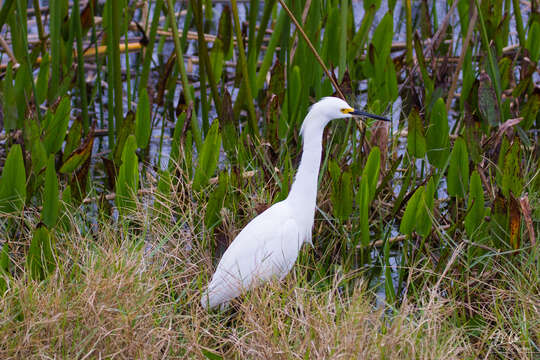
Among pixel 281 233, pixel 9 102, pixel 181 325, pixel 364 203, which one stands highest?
pixel 9 102

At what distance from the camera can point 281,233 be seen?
241 cm

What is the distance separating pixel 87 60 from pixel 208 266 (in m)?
2.72

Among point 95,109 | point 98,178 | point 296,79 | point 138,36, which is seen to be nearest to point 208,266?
point 296,79

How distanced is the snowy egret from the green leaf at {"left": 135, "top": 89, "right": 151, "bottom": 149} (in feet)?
1.97

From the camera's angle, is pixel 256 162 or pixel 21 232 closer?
pixel 21 232

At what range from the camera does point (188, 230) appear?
271cm

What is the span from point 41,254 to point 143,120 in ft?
2.57

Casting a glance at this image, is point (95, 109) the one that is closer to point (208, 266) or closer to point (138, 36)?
point (138, 36)

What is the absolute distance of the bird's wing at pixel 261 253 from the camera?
2.29 meters

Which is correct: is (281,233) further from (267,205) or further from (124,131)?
(124,131)

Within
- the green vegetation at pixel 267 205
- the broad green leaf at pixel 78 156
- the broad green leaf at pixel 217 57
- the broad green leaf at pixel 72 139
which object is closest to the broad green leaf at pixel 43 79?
the green vegetation at pixel 267 205

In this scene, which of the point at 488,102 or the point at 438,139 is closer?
the point at 438,139

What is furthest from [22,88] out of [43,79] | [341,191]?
[341,191]

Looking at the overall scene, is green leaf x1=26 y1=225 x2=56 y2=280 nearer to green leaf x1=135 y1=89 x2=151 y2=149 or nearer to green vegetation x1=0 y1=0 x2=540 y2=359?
green vegetation x1=0 y1=0 x2=540 y2=359
